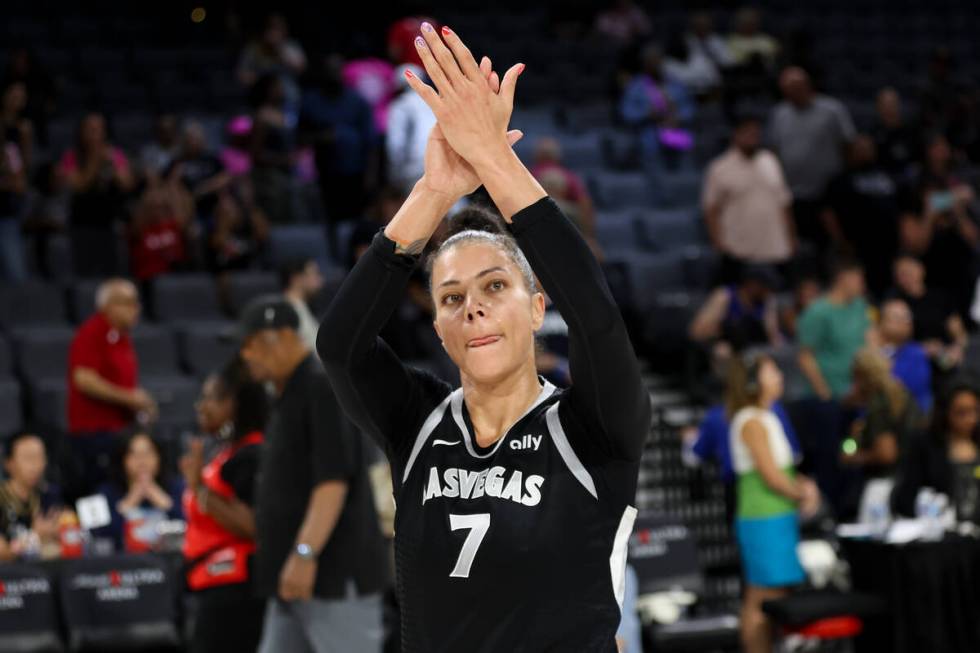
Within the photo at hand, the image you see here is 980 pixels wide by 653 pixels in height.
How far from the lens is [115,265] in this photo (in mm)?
10453

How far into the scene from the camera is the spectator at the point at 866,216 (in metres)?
11.7

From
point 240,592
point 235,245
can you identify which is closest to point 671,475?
point 235,245

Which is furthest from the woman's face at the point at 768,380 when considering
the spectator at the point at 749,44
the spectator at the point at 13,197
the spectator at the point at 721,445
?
the spectator at the point at 749,44

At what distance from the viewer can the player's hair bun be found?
2.62 meters

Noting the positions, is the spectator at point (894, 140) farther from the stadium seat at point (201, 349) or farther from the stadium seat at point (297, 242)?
the stadium seat at point (201, 349)

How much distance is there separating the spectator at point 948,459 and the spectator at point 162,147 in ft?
18.6

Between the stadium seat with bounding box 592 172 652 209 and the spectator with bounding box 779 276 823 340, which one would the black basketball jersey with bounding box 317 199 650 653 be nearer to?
the spectator with bounding box 779 276 823 340

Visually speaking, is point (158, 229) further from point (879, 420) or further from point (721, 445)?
point (879, 420)

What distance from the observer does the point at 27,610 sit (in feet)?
21.9

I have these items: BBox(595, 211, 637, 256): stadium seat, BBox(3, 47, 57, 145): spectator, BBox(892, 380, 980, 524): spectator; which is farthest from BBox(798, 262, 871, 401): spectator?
BBox(3, 47, 57, 145): spectator

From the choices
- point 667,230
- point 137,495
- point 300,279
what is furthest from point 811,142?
point 137,495

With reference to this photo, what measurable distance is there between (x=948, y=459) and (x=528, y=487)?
18.2 ft

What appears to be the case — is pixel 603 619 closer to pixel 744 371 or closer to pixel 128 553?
pixel 128 553

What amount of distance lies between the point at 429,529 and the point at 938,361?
8.35m
